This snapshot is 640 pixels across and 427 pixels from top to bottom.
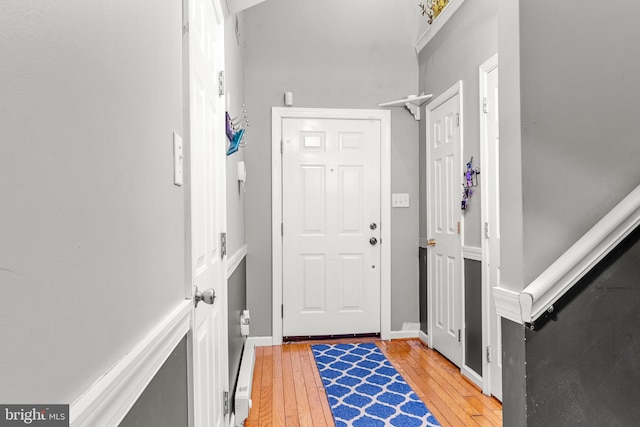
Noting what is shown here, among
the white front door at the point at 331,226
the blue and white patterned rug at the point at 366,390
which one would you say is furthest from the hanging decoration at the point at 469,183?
the blue and white patterned rug at the point at 366,390

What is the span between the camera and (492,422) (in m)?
2.18

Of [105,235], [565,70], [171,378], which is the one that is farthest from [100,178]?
[565,70]

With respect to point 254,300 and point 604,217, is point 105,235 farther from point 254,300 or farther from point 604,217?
point 254,300

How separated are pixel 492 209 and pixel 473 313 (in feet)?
2.42

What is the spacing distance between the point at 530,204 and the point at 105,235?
1183mm

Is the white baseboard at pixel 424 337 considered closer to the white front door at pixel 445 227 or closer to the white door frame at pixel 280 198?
the white front door at pixel 445 227

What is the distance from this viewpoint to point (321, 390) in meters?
2.61

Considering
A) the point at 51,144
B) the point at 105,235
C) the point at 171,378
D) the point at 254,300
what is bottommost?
the point at 254,300

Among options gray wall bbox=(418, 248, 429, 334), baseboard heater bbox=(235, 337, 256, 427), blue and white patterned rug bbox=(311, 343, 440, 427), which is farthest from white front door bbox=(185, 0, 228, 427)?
gray wall bbox=(418, 248, 429, 334)

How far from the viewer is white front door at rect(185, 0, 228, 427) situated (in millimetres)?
1197

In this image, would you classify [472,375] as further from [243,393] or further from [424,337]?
[243,393]

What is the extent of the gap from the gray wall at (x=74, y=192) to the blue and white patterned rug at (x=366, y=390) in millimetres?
1823

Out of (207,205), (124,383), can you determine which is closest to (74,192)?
(124,383)

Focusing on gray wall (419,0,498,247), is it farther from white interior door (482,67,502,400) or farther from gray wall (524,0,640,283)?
gray wall (524,0,640,283)
